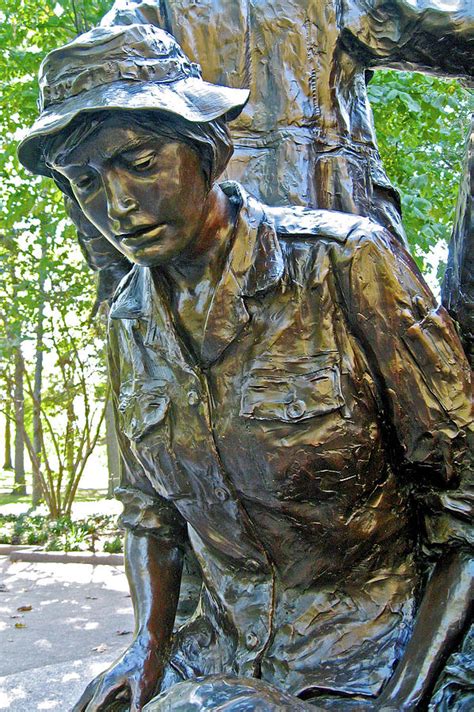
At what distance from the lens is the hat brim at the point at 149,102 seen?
58.6 inches

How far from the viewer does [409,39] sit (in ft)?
7.06

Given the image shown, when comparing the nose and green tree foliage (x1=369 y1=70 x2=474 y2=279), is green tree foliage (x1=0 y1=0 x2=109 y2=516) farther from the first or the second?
the nose

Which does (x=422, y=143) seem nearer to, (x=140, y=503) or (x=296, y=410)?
(x=140, y=503)

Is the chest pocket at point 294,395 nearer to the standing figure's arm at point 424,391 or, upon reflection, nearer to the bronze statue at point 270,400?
the bronze statue at point 270,400

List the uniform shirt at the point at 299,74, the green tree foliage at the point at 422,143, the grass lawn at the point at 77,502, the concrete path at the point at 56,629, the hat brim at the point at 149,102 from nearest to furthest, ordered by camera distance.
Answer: the hat brim at the point at 149,102 < the uniform shirt at the point at 299,74 < the concrete path at the point at 56,629 < the green tree foliage at the point at 422,143 < the grass lawn at the point at 77,502

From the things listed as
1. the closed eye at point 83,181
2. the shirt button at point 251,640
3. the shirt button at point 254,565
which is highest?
the closed eye at point 83,181

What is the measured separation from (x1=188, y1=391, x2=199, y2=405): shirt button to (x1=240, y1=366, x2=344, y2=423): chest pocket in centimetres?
12

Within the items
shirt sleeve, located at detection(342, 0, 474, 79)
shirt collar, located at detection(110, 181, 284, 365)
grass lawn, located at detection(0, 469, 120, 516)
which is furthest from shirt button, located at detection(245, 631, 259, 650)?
grass lawn, located at detection(0, 469, 120, 516)

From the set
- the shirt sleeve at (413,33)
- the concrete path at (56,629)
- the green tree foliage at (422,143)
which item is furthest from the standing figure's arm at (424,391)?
the green tree foliage at (422,143)

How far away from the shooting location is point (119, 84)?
152 centimetres

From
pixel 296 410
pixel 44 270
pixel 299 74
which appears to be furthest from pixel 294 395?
pixel 44 270

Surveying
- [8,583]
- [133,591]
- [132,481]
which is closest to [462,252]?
[132,481]

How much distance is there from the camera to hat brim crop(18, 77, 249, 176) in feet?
4.89

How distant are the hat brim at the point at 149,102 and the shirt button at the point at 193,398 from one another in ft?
1.86
